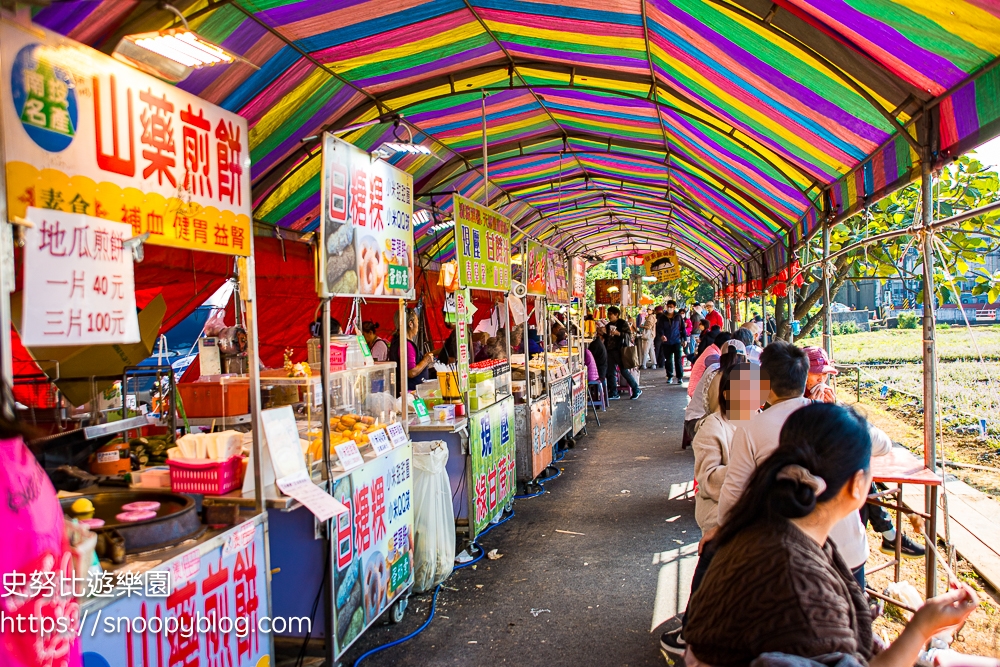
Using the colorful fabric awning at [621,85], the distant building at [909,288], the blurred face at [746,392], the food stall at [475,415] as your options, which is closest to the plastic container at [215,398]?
the food stall at [475,415]

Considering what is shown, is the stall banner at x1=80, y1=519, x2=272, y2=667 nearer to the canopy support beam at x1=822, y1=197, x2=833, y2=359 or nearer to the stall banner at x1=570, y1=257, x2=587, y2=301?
the canopy support beam at x1=822, y1=197, x2=833, y2=359

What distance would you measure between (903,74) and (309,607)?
174 inches

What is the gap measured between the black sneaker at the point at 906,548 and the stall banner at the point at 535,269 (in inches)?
185

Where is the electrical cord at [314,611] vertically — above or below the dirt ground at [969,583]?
above

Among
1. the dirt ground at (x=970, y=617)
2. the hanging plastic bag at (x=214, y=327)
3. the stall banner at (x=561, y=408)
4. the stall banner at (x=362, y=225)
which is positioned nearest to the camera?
the stall banner at (x=362, y=225)

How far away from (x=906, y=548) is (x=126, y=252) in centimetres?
530

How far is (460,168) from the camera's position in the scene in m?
9.81

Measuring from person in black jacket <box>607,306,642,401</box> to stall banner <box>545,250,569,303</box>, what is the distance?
13.1 ft

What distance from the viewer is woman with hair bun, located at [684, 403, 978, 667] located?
1.60 meters

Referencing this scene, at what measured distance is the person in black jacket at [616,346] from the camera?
1516cm

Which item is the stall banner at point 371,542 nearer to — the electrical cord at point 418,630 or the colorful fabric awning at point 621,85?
the electrical cord at point 418,630

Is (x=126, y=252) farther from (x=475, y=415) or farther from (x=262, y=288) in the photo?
(x=262, y=288)

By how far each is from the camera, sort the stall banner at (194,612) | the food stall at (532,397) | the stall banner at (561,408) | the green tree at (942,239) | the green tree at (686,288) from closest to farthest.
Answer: the stall banner at (194,612), the green tree at (942,239), the food stall at (532,397), the stall banner at (561,408), the green tree at (686,288)

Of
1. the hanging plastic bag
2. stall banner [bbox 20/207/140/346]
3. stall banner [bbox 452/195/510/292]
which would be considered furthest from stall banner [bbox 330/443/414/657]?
the hanging plastic bag
